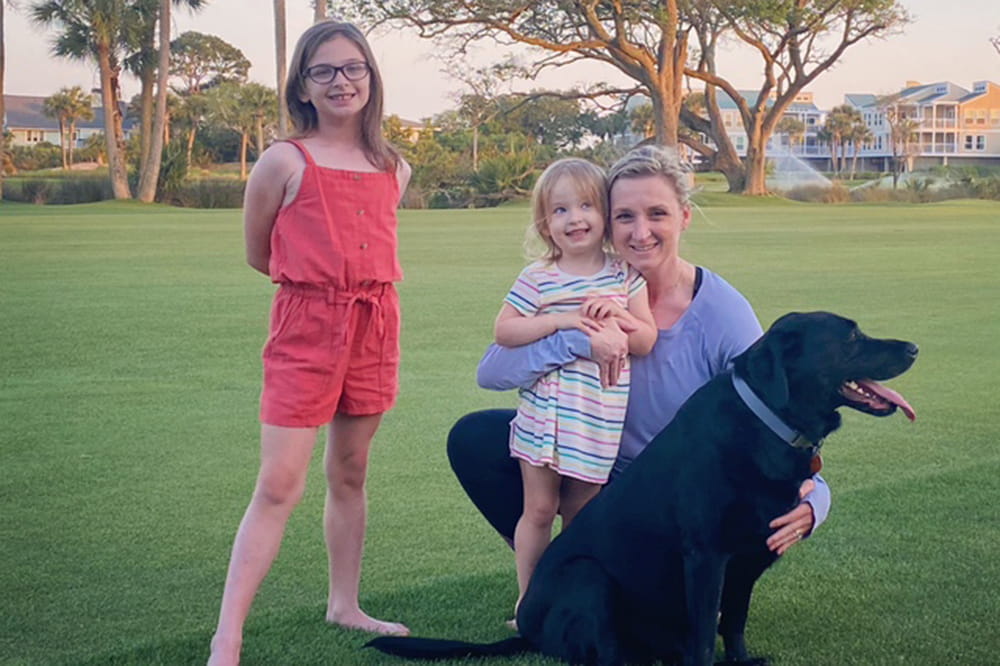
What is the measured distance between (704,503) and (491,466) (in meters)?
1.18

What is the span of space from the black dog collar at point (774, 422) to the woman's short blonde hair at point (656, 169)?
2.75 ft

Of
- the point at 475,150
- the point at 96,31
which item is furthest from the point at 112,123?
the point at 475,150

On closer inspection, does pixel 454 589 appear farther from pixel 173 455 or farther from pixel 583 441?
pixel 173 455

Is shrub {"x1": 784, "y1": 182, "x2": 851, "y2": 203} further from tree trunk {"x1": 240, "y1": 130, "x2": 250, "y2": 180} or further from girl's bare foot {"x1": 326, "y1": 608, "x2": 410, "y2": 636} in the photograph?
girl's bare foot {"x1": 326, "y1": 608, "x2": 410, "y2": 636}

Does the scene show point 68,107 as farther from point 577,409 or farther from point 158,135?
point 577,409

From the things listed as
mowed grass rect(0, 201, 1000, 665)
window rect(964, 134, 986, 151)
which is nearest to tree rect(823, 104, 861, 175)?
window rect(964, 134, 986, 151)

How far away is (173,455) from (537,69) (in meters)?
42.6

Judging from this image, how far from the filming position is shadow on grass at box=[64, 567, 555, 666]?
363cm

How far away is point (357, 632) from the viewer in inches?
153

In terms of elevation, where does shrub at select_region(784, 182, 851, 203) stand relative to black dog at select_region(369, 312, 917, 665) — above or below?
above

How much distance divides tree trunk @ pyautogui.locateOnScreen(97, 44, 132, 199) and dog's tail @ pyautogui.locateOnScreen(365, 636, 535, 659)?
42499 mm

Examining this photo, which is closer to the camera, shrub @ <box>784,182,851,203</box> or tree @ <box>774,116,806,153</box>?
shrub @ <box>784,182,851,203</box>

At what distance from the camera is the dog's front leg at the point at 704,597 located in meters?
3.15

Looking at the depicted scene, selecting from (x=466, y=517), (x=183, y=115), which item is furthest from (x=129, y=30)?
(x=466, y=517)
